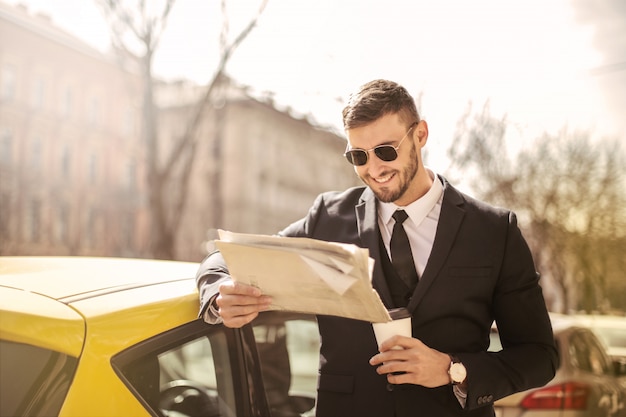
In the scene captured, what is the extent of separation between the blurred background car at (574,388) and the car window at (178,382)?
1.89 m

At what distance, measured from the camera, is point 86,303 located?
6.06 feet

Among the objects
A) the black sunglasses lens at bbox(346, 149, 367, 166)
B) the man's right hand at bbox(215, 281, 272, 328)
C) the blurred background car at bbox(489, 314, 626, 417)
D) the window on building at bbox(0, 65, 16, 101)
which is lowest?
the blurred background car at bbox(489, 314, 626, 417)

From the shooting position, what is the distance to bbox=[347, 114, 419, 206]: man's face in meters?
2.17

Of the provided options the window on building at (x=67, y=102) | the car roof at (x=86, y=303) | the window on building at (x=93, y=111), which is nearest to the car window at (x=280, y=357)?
the car roof at (x=86, y=303)

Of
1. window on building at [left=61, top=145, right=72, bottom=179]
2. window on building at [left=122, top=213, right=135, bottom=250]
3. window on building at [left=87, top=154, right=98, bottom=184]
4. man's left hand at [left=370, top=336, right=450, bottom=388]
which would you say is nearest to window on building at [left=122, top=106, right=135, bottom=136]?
window on building at [left=87, top=154, right=98, bottom=184]

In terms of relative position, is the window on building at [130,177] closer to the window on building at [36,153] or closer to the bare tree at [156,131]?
the window on building at [36,153]

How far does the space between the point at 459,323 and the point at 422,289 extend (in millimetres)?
157

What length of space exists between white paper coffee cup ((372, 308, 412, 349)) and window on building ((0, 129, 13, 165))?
36.0 metres

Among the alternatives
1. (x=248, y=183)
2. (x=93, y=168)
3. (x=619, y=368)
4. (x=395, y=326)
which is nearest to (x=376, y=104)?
(x=395, y=326)

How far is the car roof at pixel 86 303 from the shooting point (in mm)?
1698

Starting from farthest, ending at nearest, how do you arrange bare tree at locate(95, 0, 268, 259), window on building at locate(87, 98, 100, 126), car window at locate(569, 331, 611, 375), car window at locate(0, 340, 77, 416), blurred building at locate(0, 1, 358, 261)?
1. window on building at locate(87, 98, 100, 126)
2. blurred building at locate(0, 1, 358, 261)
3. bare tree at locate(95, 0, 268, 259)
4. car window at locate(569, 331, 611, 375)
5. car window at locate(0, 340, 77, 416)

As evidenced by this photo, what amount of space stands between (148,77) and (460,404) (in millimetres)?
9402

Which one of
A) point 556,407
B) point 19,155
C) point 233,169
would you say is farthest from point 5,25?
point 556,407

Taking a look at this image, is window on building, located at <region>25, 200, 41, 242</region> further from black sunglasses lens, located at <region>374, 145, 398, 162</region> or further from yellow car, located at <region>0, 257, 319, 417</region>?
black sunglasses lens, located at <region>374, 145, 398, 162</region>
